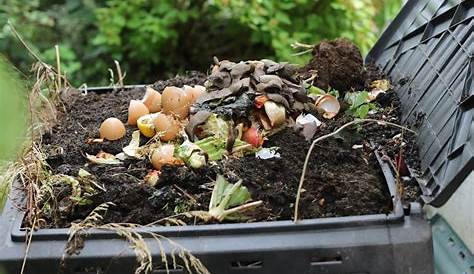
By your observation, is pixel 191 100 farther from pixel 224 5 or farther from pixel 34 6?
pixel 34 6

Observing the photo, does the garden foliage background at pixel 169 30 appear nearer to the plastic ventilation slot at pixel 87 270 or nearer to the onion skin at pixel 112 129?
the onion skin at pixel 112 129

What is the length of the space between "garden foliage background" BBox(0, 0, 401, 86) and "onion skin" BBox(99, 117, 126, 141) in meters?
1.48

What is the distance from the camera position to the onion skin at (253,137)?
5.05ft

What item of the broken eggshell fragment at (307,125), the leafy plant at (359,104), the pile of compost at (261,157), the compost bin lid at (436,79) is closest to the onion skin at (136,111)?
the pile of compost at (261,157)

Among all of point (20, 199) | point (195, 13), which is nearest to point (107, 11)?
point (195, 13)

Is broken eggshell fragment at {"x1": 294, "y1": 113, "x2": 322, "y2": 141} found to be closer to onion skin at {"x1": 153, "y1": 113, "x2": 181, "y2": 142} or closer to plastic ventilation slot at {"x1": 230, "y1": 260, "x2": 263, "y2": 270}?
onion skin at {"x1": 153, "y1": 113, "x2": 181, "y2": 142}

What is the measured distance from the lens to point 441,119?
1506 millimetres

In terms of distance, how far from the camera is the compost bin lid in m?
1.35

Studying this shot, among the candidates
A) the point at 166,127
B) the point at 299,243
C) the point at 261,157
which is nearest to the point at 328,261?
the point at 299,243

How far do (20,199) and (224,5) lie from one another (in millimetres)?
1864

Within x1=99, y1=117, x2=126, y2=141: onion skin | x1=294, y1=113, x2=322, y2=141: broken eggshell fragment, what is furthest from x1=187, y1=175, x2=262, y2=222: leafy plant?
x1=99, y1=117, x2=126, y2=141: onion skin

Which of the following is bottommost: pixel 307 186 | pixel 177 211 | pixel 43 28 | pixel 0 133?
pixel 43 28

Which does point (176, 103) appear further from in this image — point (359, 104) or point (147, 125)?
point (359, 104)

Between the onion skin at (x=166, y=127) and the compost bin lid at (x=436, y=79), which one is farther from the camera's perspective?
the onion skin at (x=166, y=127)
